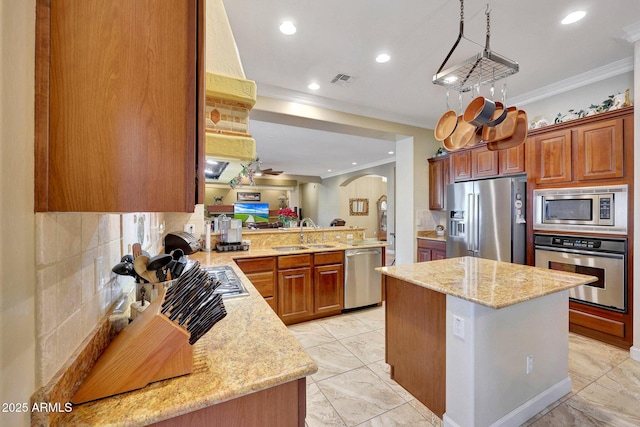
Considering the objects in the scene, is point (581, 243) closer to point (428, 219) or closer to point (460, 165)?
point (460, 165)

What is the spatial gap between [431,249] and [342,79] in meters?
2.91

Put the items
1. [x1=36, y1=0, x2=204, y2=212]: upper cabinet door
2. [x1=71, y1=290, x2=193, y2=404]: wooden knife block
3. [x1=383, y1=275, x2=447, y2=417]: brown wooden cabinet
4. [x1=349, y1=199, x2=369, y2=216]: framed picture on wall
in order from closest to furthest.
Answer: [x1=36, y1=0, x2=204, y2=212]: upper cabinet door < [x1=71, y1=290, x2=193, y2=404]: wooden knife block < [x1=383, y1=275, x2=447, y2=417]: brown wooden cabinet < [x1=349, y1=199, x2=369, y2=216]: framed picture on wall

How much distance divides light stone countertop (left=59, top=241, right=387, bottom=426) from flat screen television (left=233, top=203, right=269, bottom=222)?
1033 cm

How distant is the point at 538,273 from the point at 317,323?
231 centimetres

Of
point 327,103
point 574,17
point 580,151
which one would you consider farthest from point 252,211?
point 574,17

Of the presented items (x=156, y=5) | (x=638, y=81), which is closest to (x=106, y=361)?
(x=156, y=5)

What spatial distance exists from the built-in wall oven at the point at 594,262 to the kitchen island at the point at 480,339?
1.27m

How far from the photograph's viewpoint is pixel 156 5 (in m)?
0.68

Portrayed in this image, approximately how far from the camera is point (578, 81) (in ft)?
10.4

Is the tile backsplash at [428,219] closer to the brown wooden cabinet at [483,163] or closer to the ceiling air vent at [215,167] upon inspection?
the brown wooden cabinet at [483,163]

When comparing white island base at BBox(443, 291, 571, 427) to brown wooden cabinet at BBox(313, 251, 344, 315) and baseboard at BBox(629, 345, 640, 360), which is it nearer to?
baseboard at BBox(629, 345, 640, 360)

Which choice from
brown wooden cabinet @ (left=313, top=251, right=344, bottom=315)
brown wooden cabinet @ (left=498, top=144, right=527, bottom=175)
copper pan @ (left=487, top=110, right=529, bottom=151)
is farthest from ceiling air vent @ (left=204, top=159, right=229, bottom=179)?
brown wooden cabinet @ (left=498, top=144, right=527, bottom=175)

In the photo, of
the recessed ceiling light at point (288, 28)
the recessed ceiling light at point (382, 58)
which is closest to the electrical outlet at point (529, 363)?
the recessed ceiling light at point (382, 58)

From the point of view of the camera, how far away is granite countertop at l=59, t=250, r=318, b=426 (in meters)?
0.68
